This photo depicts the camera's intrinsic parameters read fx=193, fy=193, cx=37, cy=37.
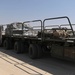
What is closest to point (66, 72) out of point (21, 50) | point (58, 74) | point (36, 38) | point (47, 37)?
point (58, 74)

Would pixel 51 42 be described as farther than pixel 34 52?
No

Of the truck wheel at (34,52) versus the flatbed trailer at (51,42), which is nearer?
the flatbed trailer at (51,42)

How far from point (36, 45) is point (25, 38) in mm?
1423

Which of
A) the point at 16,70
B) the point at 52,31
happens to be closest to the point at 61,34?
the point at 52,31

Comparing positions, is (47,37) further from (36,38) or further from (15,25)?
(15,25)

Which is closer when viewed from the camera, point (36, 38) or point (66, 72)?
point (66, 72)

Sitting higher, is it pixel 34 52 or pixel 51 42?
pixel 51 42

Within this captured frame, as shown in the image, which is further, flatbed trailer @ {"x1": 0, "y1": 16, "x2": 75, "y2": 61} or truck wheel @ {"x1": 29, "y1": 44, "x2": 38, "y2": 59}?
truck wheel @ {"x1": 29, "y1": 44, "x2": 38, "y2": 59}

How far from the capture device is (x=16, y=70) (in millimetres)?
7949

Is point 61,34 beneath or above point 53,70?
above

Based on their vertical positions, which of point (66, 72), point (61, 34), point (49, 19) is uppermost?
point (49, 19)

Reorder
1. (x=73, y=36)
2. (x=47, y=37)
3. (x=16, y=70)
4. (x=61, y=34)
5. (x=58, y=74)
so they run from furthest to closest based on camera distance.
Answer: (x=47, y=37), (x=61, y=34), (x=73, y=36), (x=16, y=70), (x=58, y=74)

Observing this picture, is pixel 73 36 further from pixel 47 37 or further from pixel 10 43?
pixel 10 43

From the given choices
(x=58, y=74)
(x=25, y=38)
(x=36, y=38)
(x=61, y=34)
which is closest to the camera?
(x=58, y=74)
